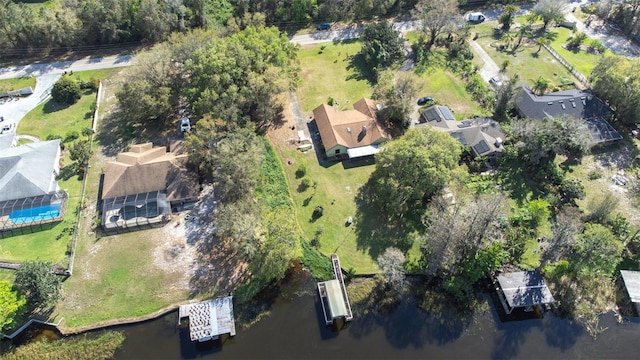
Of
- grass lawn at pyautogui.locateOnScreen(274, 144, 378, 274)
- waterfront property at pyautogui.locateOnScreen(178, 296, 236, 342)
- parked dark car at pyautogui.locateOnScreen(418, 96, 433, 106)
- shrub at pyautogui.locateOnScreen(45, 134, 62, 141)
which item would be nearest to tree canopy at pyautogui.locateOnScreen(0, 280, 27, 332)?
waterfront property at pyautogui.locateOnScreen(178, 296, 236, 342)

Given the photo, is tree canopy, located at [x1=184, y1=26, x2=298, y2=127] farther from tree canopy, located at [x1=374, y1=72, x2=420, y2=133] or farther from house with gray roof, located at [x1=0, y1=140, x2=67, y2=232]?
house with gray roof, located at [x1=0, y1=140, x2=67, y2=232]

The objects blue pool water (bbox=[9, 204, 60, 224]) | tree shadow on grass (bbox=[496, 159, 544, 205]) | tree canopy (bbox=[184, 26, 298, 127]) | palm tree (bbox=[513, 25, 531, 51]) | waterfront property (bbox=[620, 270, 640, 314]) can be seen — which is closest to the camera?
waterfront property (bbox=[620, 270, 640, 314])

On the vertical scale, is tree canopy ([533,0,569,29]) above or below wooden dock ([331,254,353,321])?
above

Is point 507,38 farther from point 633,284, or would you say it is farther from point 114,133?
point 114,133

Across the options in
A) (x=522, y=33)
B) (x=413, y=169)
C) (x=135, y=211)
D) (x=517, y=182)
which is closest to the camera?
(x=413, y=169)

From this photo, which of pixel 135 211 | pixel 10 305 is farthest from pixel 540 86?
pixel 10 305

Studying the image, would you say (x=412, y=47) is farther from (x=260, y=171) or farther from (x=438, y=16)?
(x=260, y=171)

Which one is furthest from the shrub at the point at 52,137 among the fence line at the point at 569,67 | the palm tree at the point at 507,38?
the fence line at the point at 569,67
